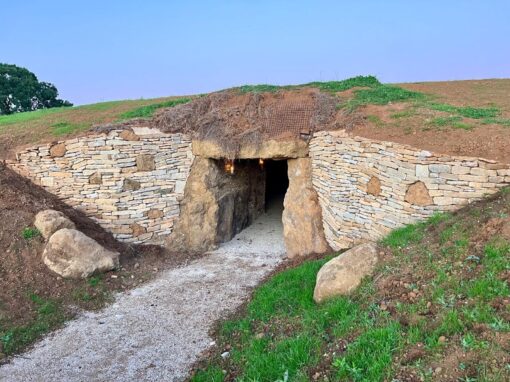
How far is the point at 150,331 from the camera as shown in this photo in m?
6.89

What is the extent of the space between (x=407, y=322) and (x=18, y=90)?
96.9 ft

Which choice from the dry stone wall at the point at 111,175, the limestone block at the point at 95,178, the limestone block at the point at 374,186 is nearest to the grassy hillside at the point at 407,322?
the limestone block at the point at 374,186

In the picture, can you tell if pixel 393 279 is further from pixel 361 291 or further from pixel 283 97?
pixel 283 97

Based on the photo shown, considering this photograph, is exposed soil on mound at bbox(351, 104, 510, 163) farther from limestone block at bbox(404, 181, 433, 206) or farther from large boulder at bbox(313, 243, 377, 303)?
large boulder at bbox(313, 243, 377, 303)

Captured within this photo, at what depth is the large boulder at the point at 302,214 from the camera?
391 inches

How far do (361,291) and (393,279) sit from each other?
47 cm

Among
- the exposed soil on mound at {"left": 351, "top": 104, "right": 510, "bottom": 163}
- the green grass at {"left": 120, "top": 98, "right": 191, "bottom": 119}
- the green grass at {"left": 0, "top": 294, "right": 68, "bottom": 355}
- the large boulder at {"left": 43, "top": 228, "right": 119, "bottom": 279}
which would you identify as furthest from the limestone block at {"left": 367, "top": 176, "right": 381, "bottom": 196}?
the green grass at {"left": 120, "top": 98, "right": 191, "bottom": 119}

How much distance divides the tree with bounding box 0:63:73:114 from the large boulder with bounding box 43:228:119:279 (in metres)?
22.6

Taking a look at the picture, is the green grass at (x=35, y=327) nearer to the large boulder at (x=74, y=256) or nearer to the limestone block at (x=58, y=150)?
the large boulder at (x=74, y=256)

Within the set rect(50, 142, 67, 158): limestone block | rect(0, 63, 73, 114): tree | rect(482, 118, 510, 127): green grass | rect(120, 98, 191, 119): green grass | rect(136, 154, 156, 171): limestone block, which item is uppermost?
rect(0, 63, 73, 114): tree

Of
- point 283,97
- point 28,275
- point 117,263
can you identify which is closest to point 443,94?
point 283,97

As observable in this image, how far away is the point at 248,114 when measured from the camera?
11.1m

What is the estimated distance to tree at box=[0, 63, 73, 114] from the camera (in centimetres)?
2628

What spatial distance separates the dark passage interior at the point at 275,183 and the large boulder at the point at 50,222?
7297mm
